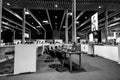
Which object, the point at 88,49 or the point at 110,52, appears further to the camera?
the point at 88,49

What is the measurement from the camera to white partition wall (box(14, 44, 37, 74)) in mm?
3254

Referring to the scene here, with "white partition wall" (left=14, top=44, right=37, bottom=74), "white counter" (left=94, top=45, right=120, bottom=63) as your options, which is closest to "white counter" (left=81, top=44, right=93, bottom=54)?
"white counter" (left=94, top=45, right=120, bottom=63)

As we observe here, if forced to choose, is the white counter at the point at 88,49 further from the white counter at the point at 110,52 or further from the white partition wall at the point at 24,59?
the white partition wall at the point at 24,59

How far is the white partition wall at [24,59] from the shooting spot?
325cm

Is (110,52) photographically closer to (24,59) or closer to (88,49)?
(88,49)

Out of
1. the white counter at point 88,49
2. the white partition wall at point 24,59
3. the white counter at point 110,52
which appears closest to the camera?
the white partition wall at point 24,59

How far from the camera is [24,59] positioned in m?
3.32

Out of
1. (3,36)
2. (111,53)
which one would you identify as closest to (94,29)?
(111,53)

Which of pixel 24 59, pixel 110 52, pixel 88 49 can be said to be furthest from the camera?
pixel 88 49

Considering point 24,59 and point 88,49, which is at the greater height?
point 24,59

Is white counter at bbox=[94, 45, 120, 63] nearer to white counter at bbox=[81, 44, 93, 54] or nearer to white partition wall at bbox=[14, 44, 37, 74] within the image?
white counter at bbox=[81, 44, 93, 54]

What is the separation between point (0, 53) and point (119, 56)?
21.8ft

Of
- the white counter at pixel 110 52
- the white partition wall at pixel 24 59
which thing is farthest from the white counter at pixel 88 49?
the white partition wall at pixel 24 59

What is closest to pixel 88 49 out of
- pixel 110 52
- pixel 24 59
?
pixel 110 52
